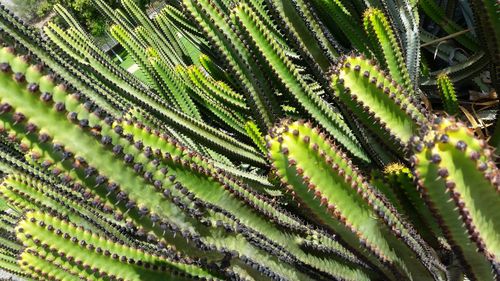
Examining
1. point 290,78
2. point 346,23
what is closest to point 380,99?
point 290,78

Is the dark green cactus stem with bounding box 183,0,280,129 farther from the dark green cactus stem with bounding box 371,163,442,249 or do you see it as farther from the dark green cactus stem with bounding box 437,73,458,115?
the dark green cactus stem with bounding box 437,73,458,115

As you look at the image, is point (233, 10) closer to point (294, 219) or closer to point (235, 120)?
point (235, 120)

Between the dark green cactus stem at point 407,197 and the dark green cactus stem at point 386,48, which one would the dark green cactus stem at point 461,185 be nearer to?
the dark green cactus stem at point 407,197

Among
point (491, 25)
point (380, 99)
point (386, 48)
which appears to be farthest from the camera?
point (386, 48)

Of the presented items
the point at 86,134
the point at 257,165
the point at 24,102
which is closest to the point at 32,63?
the point at 24,102

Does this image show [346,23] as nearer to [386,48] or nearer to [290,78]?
[386,48]

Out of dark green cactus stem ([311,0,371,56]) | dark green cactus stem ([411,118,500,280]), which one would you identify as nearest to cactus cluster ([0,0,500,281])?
dark green cactus stem ([411,118,500,280])
